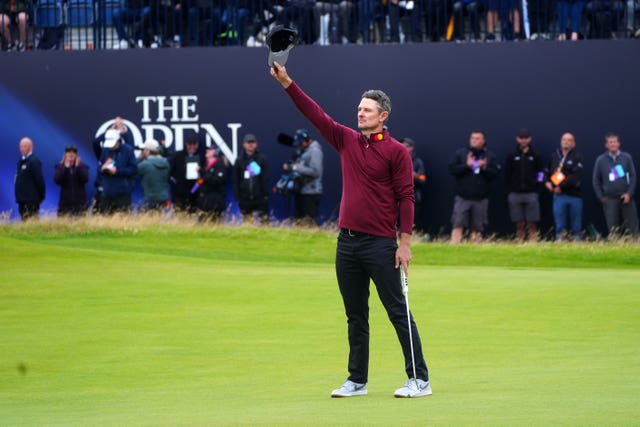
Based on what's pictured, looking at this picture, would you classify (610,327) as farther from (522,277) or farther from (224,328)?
(522,277)

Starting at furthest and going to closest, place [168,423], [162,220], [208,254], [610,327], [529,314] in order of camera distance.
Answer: [162,220] < [208,254] < [529,314] < [610,327] < [168,423]

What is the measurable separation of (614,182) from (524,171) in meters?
1.69

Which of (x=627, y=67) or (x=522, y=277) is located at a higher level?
(x=627, y=67)

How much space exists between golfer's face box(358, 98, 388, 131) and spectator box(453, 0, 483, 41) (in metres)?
18.2

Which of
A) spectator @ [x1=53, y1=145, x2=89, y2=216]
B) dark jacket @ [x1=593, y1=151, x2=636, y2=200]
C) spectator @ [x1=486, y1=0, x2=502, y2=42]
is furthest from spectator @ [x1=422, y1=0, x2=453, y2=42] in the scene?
spectator @ [x1=53, y1=145, x2=89, y2=216]

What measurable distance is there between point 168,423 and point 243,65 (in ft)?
67.9

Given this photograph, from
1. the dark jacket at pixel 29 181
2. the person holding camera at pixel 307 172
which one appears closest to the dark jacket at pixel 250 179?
the person holding camera at pixel 307 172

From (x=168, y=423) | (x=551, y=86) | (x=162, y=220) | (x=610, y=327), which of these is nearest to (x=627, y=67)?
(x=551, y=86)

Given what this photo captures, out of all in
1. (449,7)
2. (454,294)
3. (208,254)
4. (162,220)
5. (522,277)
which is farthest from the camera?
(449,7)

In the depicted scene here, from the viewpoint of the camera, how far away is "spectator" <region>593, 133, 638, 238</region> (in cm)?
2486

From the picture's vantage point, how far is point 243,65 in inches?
1121

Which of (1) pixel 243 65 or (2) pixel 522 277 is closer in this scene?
(2) pixel 522 277

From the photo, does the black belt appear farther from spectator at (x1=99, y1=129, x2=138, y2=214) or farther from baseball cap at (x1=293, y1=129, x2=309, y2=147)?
spectator at (x1=99, y1=129, x2=138, y2=214)

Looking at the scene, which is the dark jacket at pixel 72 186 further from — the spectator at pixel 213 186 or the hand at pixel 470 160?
the hand at pixel 470 160
